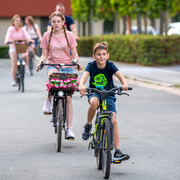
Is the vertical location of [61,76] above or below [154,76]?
above

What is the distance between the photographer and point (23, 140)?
7.86 metres

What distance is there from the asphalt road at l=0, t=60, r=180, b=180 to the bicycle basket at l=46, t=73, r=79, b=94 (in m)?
0.79

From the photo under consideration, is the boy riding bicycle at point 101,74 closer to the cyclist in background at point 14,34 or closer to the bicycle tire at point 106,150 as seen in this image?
the bicycle tire at point 106,150

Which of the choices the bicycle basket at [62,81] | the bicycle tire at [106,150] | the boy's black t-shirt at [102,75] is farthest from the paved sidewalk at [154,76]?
the bicycle tire at [106,150]

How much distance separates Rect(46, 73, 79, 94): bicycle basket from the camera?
23.3 ft

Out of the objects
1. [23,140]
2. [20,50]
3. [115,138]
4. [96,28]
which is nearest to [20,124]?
[23,140]

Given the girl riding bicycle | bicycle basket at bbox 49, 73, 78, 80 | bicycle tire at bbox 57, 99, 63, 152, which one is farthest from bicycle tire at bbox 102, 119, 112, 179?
the girl riding bicycle

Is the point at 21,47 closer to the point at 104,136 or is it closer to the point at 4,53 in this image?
the point at 104,136

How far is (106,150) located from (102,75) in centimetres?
94

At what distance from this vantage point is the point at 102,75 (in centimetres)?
625

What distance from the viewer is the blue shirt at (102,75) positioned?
20.5 feet

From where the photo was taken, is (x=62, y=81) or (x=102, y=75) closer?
(x=102, y=75)

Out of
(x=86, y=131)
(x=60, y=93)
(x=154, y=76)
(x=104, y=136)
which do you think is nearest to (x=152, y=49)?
(x=154, y=76)

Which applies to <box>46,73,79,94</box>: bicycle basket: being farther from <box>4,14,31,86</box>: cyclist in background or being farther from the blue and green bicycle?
<box>4,14,31,86</box>: cyclist in background
